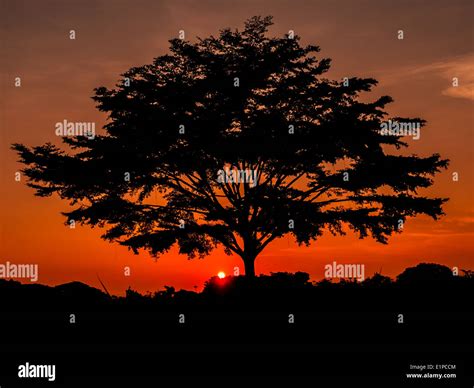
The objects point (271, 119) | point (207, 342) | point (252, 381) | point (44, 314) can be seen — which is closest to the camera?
point (252, 381)

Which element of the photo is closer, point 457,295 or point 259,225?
point 457,295

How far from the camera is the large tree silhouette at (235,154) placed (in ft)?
104

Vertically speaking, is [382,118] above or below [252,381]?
above

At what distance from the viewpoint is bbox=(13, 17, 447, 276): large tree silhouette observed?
31.8m

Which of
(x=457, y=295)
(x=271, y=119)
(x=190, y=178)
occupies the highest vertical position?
(x=271, y=119)

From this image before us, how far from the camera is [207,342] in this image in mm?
19406

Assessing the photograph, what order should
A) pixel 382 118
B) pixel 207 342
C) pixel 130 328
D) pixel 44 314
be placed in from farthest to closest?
1. pixel 382 118
2. pixel 44 314
3. pixel 130 328
4. pixel 207 342

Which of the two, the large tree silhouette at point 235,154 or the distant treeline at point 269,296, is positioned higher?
the large tree silhouette at point 235,154

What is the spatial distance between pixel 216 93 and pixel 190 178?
4652 mm

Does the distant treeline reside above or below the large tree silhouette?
below

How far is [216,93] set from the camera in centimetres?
3247

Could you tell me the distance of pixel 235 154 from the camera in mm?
31016

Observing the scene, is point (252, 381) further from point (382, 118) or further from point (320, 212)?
point (382, 118)

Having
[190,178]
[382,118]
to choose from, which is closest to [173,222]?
[190,178]
